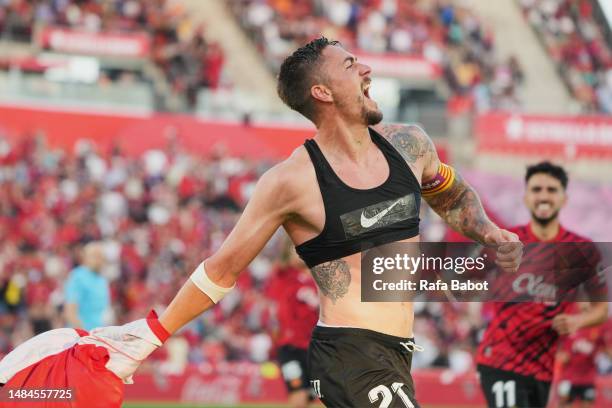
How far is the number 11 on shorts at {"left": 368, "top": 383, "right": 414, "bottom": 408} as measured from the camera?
5023mm

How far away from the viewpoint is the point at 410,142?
17.9 ft

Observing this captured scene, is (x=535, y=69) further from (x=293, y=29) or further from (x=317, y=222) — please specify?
(x=317, y=222)

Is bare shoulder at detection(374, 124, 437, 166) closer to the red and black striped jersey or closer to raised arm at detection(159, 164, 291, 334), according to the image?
raised arm at detection(159, 164, 291, 334)

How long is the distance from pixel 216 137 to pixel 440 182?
679 inches

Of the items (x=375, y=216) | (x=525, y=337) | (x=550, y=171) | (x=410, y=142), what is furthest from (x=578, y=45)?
(x=375, y=216)

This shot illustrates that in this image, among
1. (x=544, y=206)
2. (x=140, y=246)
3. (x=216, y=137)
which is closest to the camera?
(x=544, y=206)

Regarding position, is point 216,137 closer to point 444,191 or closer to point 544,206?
point 544,206

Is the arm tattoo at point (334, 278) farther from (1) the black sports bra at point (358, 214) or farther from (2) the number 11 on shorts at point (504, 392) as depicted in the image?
(2) the number 11 on shorts at point (504, 392)

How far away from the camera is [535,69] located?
3111 centimetres

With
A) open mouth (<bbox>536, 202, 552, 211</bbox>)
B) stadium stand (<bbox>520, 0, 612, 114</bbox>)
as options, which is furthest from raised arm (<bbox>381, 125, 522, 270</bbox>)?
stadium stand (<bbox>520, 0, 612, 114</bbox>)

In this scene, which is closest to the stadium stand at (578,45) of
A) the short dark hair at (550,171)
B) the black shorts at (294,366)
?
the black shorts at (294,366)

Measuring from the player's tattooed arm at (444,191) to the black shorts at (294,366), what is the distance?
5.27 m

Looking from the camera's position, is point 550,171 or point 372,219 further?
point 550,171
